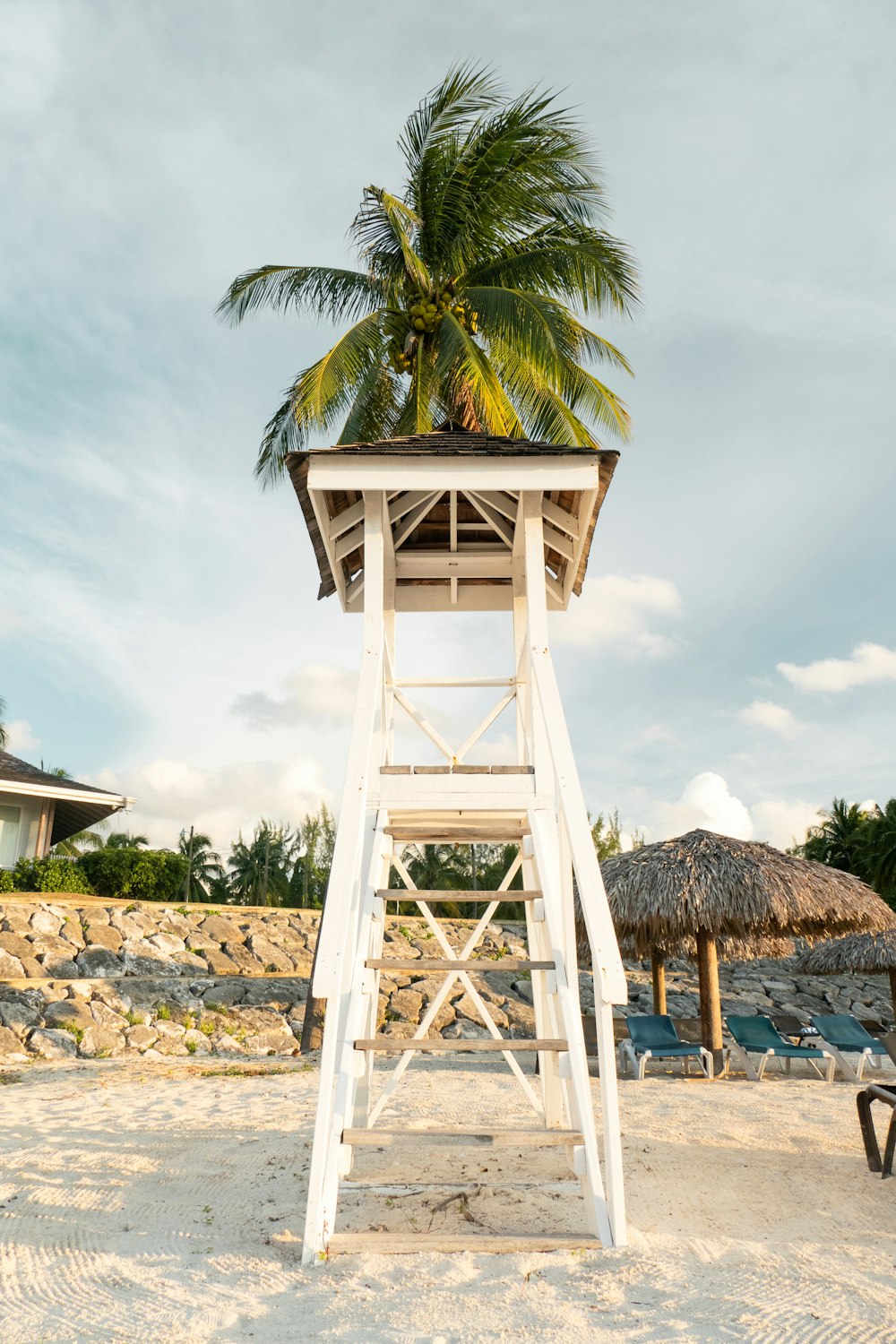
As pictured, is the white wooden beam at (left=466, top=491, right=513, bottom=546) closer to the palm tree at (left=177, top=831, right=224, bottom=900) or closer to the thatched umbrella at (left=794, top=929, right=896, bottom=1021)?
the thatched umbrella at (left=794, top=929, right=896, bottom=1021)

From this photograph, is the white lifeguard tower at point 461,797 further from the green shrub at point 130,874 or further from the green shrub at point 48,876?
the green shrub at point 48,876

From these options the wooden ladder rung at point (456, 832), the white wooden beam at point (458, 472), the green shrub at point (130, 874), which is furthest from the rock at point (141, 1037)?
the white wooden beam at point (458, 472)

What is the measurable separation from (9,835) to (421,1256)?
1810 cm

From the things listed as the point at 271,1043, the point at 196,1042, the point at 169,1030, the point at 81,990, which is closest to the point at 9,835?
the point at 81,990

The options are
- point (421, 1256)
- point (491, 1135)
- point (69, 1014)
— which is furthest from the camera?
point (69, 1014)

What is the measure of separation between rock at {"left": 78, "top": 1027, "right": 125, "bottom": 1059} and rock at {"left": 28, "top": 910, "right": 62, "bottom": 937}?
2.86m

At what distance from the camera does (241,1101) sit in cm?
829

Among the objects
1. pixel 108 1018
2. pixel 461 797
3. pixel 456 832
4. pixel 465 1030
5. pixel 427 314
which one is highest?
pixel 427 314

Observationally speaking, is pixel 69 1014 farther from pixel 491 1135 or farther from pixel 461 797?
pixel 491 1135

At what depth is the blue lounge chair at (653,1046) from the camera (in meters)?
10.7

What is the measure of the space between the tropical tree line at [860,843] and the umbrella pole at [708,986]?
22.7 meters

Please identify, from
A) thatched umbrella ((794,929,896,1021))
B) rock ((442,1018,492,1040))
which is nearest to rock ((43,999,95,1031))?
rock ((442,1018,492,1040))

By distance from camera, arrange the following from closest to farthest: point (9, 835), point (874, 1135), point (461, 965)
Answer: point (461, 965) → point (874, 1135) → point (9, 835)

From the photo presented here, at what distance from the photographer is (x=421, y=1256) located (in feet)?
12.9
